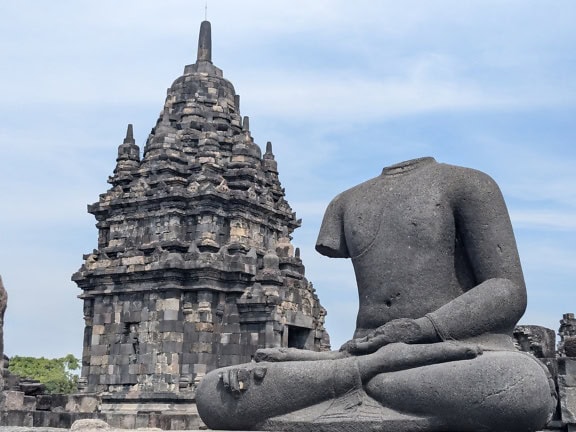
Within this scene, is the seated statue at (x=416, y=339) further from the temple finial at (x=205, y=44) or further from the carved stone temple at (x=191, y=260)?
the temple finial at (x=205, y=44)

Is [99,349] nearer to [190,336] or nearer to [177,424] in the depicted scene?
[190,336]

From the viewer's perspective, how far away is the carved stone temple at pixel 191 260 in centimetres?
2327

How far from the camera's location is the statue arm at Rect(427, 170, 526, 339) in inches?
230

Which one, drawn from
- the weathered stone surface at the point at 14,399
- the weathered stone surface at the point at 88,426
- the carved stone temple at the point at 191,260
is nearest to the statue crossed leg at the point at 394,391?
the weathered stone surface at the point at 88,426

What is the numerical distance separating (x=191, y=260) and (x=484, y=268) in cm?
1776

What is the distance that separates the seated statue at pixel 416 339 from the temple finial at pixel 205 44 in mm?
22139

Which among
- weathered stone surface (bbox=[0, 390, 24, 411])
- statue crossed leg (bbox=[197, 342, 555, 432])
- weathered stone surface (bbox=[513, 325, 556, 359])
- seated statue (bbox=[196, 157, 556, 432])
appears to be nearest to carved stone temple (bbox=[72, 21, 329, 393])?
weathered stone surface (bbox=[0, 390, 24, 411])

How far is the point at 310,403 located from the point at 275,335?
17713mm

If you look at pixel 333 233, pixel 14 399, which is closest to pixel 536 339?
pixel 333 233

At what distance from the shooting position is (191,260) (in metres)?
23.4

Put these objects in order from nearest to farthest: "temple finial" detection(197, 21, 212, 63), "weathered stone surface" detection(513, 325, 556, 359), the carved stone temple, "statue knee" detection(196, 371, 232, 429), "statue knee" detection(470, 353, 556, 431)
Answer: "statue knee" detection(470, 353, 556, 431) → "statue knee" detection(196, 371, 232, 429) → "weathered stone surface" detection(513, 325, 556, 359) → the carved stone temple → "temple finial" detection(197, 21, 212, 63)

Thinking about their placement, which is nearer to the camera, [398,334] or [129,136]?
[398,334]

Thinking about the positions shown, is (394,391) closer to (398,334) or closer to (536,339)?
(398,334)

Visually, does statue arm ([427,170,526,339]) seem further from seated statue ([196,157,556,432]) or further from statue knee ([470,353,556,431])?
statue knee ([470,353,556,431])
